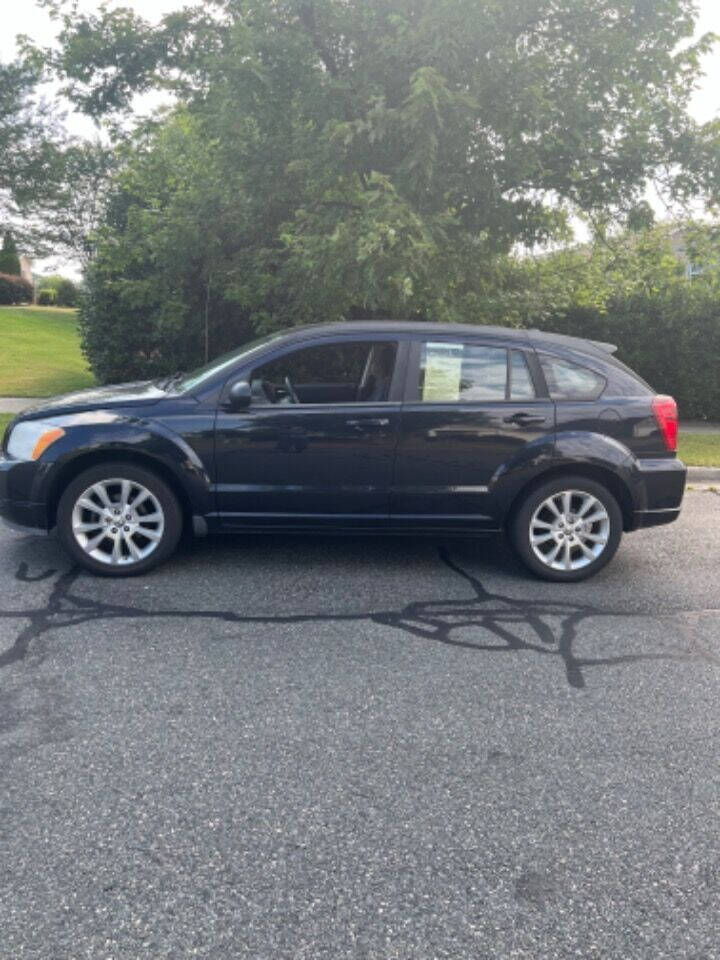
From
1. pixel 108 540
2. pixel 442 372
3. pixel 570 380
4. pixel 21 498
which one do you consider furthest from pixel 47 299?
pixel 570 380

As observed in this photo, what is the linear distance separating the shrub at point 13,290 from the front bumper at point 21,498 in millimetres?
40885

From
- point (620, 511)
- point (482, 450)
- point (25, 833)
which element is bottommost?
point (25, 833)

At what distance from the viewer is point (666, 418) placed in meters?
5.49

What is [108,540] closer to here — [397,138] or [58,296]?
[397,138]

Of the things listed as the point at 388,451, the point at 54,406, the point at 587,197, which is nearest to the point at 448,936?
the point at 388,451

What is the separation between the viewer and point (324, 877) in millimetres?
2434

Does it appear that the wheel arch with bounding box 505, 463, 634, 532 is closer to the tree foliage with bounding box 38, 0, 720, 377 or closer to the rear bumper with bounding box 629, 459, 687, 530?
the rear bumper with bounding box 629, 459, 687, 530

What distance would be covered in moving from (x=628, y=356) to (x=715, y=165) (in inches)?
157

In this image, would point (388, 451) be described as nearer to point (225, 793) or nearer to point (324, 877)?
point (225, 793)

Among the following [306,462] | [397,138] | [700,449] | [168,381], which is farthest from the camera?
[700,449]

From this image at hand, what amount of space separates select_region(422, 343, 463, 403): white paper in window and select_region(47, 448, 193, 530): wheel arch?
170cm

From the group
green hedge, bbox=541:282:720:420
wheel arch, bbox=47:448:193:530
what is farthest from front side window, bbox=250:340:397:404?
green hedge, bbox=541:282:720:420

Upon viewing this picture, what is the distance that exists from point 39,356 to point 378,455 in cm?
1799

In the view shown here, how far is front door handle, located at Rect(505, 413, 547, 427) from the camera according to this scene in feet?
17.6
